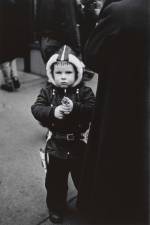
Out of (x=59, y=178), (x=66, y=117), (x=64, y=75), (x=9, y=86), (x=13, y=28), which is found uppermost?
(x=13, y=28)

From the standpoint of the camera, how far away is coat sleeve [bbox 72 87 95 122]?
2730 millimetres

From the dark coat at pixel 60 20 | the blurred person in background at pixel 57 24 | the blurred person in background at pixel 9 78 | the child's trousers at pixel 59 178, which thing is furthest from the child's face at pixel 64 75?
the blurred person in background at pixel 9 78

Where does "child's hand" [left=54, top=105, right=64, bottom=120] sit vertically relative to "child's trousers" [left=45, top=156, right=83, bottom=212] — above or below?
above

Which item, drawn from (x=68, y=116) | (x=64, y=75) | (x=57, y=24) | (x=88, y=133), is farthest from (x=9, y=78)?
(x=88, y=133)

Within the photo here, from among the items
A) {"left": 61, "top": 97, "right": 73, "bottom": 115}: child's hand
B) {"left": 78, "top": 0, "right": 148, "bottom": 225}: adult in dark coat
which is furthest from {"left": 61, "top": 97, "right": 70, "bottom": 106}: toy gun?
{"left": 78, "top": 0, "right": 148, "bottom": 225}: adult in dark coat

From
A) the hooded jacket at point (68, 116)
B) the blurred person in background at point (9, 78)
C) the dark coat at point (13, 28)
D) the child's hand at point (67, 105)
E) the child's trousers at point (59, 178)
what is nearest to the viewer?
the child's hand at point (67, 105)

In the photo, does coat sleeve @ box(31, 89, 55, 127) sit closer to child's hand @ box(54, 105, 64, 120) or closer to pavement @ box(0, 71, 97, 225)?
child's hand @ box(54, 105, 64, 120)

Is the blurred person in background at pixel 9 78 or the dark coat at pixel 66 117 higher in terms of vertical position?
the dark coat at pixel 66 117

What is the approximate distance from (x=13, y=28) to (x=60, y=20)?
6.87 ft

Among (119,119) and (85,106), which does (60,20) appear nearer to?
(85,106)

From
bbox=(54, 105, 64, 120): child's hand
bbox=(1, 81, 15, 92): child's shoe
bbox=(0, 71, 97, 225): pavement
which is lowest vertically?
bbox=(1, 81, 15, 92): child's shoe

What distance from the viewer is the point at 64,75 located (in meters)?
2.80

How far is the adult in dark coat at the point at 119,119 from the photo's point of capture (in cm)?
195

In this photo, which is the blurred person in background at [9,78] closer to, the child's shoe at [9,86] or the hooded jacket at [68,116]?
the child's shoe at [9,86]
